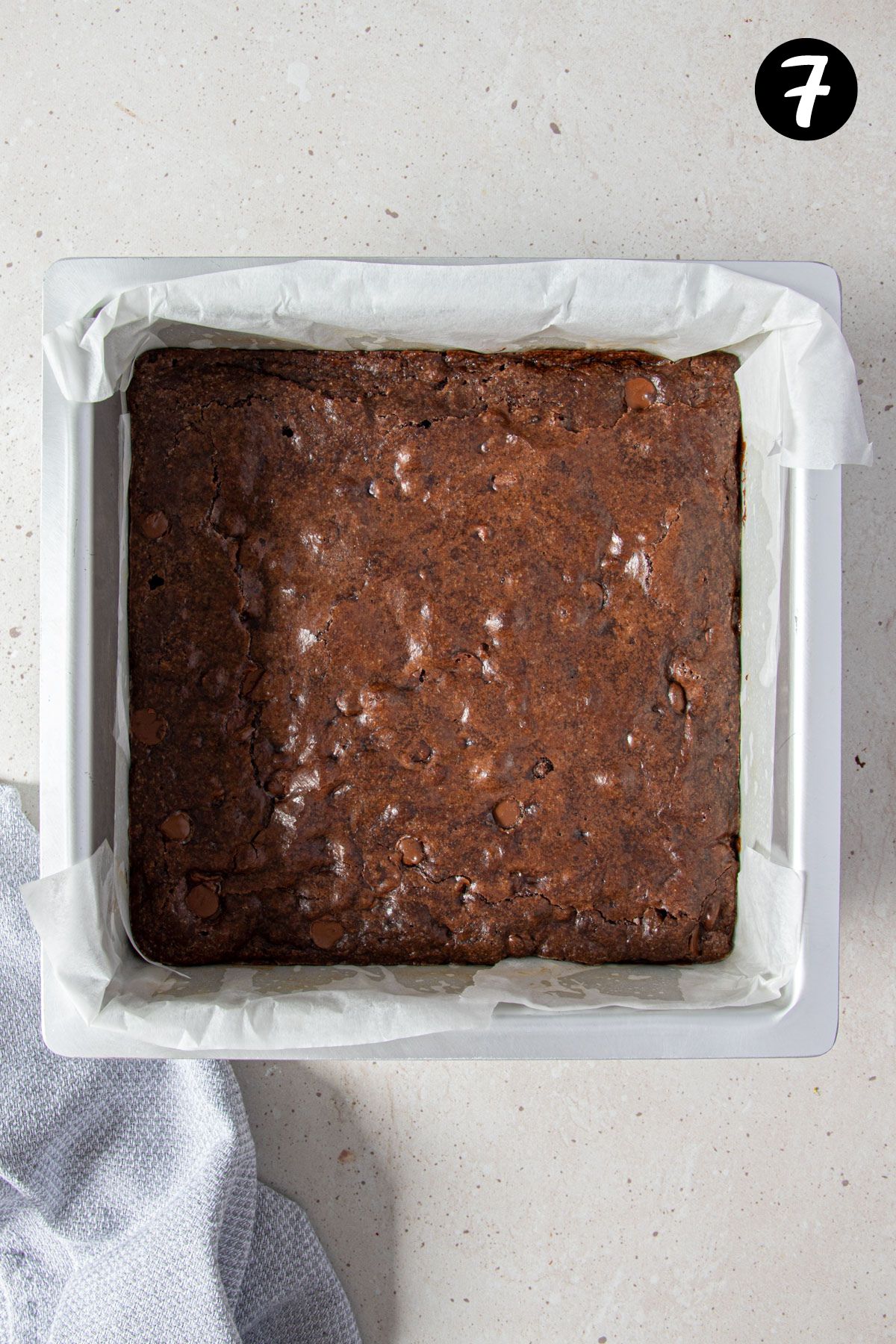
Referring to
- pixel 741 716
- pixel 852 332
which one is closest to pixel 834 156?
pixel 852 332

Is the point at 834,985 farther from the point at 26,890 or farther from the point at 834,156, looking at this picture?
the point at 834,156

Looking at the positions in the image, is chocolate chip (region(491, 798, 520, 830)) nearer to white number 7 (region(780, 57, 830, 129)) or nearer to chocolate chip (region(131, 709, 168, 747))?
chocolate chip (region(131, 709, 168, 747))

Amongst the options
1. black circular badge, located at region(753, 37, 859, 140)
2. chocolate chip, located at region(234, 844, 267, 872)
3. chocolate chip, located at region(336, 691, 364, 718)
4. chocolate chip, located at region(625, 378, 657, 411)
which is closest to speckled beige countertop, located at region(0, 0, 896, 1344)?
black circular badge, located at region(753, 37, 859, 140)

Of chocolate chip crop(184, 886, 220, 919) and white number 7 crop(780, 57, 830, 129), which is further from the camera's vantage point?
white number 7 crop(780, 57, 830, 129)

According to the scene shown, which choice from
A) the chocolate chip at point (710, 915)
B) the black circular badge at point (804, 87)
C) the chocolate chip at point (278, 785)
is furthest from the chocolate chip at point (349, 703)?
the black circular badge at point (804, 87)

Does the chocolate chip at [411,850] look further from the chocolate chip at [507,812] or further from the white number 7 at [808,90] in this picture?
the white number 7 at [808,90]

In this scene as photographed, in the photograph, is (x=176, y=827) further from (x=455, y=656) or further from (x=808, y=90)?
(x=808, y=90)

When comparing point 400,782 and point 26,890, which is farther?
point 400,782
